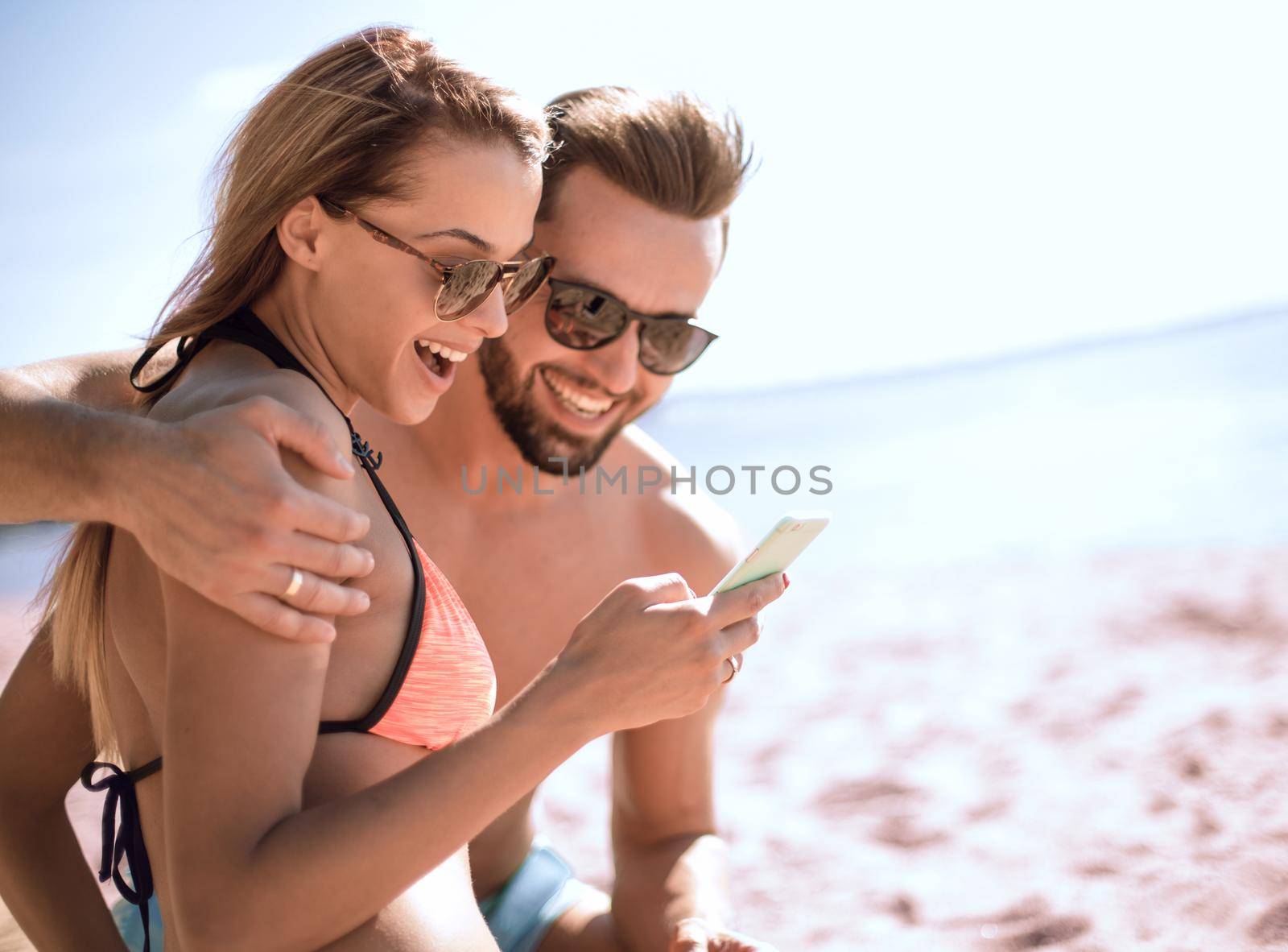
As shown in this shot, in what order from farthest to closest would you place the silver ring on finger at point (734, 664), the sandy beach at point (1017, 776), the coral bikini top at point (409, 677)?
the sandy beach at point (1017, 776) < the silver ring on finger at point (734, 664) < the coral bikini top at point (409, 677)

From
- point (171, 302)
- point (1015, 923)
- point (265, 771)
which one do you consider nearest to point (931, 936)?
point (1015, 923)

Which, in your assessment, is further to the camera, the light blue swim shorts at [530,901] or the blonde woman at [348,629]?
the light blue swim shorts at [530,901]

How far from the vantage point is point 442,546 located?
290 cm

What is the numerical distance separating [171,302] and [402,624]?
82 cm

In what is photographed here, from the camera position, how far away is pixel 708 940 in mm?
2234

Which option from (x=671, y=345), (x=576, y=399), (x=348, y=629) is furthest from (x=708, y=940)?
(x=671, y=345)

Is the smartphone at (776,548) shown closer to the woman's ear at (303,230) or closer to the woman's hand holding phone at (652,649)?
the woman's hand holding phone at (652,649)

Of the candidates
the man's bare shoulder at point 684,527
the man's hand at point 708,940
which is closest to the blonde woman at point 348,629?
the man's hand at point 708,940

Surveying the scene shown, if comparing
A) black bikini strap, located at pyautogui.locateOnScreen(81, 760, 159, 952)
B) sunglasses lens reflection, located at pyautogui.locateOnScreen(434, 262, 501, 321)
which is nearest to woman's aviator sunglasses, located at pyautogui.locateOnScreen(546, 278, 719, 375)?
sunglasses lens reflection, located at pyautogui.locateOnScreen(434, 262, 501, 321)

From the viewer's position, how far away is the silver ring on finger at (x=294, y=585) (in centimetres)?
140

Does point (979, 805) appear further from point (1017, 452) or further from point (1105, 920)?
point (1017, 452)

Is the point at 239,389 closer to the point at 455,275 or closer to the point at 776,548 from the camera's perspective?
the point at 455,275

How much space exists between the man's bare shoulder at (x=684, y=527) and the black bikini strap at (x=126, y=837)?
1581mm
